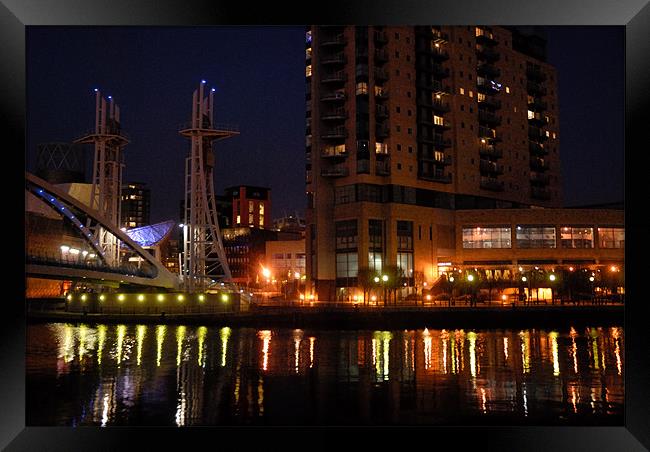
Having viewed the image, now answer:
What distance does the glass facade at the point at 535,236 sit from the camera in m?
60.0

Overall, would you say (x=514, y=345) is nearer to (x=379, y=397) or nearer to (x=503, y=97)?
(x=379, y=397)

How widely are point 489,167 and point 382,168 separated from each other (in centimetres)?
1418

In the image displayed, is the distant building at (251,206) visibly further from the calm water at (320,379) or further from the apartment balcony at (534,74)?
the calm water at (320,379)

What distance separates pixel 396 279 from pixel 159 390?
37166mm

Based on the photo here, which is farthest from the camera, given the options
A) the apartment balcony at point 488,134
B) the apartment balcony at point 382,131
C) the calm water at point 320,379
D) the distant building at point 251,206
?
the distant building at point 251,206

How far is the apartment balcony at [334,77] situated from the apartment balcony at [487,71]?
15.8 meters

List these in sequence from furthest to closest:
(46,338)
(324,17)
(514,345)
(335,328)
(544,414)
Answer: (335,328)
(46,338)
(514,345)
(544,414)
(324,17)

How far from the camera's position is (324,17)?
892cm

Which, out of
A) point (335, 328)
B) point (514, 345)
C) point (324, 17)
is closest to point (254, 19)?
point (324, 17)

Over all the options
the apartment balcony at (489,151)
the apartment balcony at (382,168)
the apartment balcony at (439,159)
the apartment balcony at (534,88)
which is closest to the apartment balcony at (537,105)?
the apartment balcony at (534,88)

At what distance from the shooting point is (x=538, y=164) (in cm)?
7225

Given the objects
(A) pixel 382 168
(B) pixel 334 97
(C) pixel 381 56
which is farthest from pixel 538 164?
(B) pixel 334 97

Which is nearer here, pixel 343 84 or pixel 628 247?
pixel 628 247

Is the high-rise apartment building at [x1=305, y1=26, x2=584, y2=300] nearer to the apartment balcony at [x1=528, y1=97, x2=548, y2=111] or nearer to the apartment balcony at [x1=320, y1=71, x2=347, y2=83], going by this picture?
the apartment balcony at [x1=320, y1=71, x2=347, y2=83]
